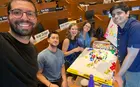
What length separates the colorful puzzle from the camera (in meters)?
1.97

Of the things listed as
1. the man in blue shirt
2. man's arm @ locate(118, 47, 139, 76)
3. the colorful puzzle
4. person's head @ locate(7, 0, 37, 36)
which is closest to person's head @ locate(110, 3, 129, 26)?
the man in blue shirt

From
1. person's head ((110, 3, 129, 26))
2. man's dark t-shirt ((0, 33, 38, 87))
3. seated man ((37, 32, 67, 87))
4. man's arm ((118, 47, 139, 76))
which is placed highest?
person's head ((110, 3, 129, 26))

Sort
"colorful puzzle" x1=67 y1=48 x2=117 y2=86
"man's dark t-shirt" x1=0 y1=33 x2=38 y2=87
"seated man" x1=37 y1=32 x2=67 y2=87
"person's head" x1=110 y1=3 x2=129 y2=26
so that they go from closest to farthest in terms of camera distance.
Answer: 1. "man's dark t-shirt" x1=0 y1=33 x2=38 y2=87
2. "colorful puzzle" x1=67 y1=48 x2=117 y2=86
3. "person's head" x1=110 y1=3 x2=129 y2=26
4. "seated man" x1=37 y1=32 x2=67 y2=87

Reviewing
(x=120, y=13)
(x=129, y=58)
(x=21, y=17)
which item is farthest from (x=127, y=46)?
(x=21, y=17)

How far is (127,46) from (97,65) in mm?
365

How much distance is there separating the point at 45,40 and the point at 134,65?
4.62 ft

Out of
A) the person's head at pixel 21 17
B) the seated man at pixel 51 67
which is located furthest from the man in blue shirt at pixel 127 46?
the person's head at pixel 21 17

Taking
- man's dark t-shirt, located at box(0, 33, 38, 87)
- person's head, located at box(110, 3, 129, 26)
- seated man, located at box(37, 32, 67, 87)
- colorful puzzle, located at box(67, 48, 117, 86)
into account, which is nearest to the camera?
man's dark t-shirt, located at box(0, 33, 38, 87)

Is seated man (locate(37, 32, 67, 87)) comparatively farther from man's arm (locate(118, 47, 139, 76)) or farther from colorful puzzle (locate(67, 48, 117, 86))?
man's arm (locate(118, 47, 139, 76))

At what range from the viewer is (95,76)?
197cm

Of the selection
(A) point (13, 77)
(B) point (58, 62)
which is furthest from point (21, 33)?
(B) point (58, 62)

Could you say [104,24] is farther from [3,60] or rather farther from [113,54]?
[3,60]

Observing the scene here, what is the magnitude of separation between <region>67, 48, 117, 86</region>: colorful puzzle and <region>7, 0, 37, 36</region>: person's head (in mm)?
912

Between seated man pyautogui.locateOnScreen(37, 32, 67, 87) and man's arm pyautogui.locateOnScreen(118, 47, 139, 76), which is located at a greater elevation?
man's arm pyautogui.locateOnScreen(118, 47, 139, 76)
